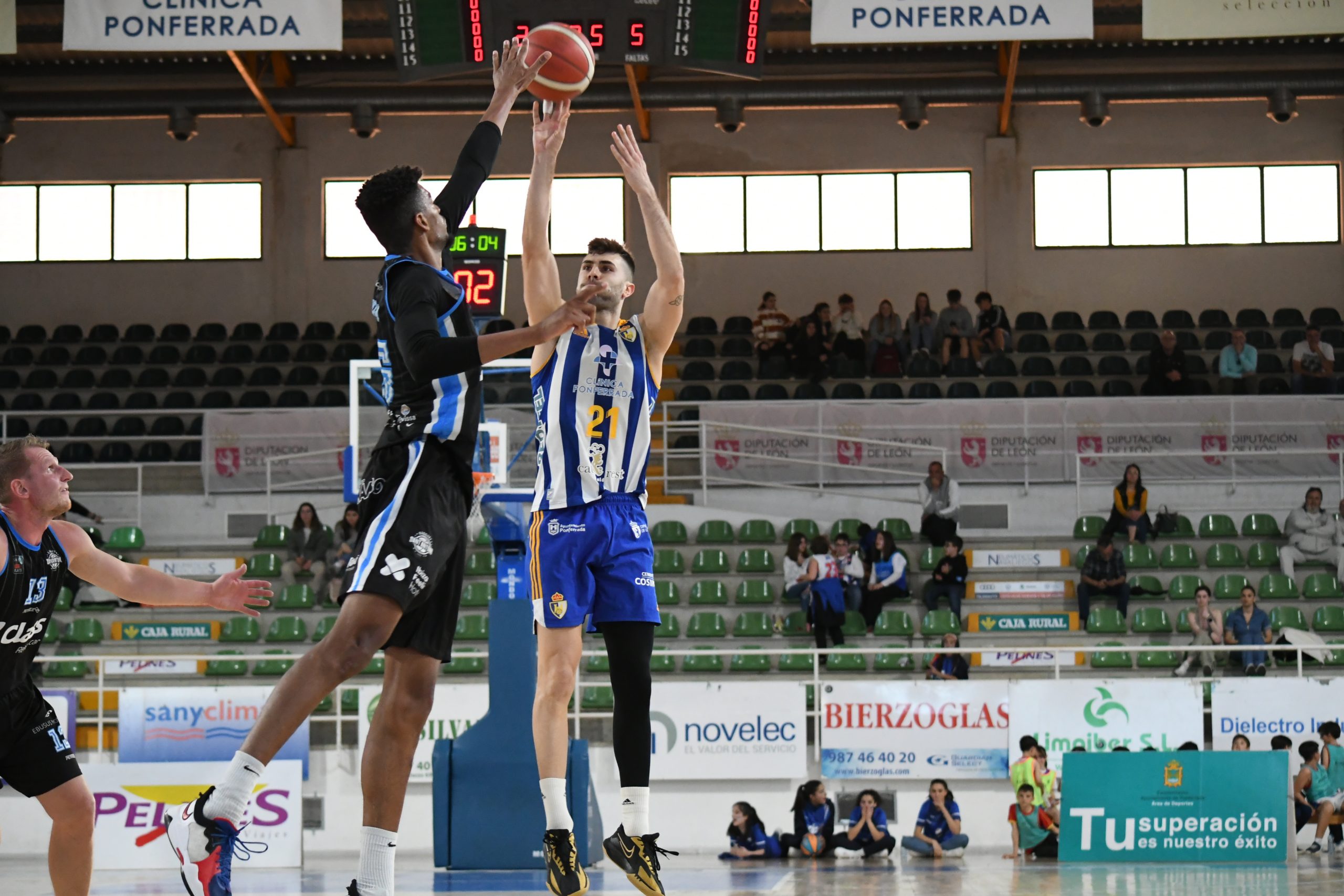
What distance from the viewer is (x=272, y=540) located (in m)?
18.2

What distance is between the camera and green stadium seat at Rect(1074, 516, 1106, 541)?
711 inches

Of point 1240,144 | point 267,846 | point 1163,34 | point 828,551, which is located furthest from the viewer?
point 1240,144

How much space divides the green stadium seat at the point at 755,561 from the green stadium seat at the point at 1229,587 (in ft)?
16.8

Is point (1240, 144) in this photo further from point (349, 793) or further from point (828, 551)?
point (349, 793)

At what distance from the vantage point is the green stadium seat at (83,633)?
16594 millimetres

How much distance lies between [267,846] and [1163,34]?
1174 centimetres

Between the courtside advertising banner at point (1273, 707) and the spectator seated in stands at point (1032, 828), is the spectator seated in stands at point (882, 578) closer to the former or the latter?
the courtside advertising banner at point (1273, 707)

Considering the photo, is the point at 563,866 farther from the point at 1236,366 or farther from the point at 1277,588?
the point at 1236,366

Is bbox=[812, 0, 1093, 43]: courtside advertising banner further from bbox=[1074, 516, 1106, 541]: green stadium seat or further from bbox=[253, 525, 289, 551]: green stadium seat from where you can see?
bbox=[253, 525, 289, 551]: green stadium seat

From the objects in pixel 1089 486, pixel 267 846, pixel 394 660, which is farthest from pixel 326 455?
pixel 394 660

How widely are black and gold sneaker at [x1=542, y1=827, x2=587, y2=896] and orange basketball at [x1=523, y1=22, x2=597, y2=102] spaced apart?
8.77ft

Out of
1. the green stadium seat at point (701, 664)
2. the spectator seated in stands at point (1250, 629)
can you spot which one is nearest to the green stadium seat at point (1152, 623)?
the spectator seated in stands at point (1250, 629)

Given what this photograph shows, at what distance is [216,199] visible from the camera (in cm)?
2480

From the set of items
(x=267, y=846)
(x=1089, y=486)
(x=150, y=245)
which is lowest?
(x=267, y=846)
